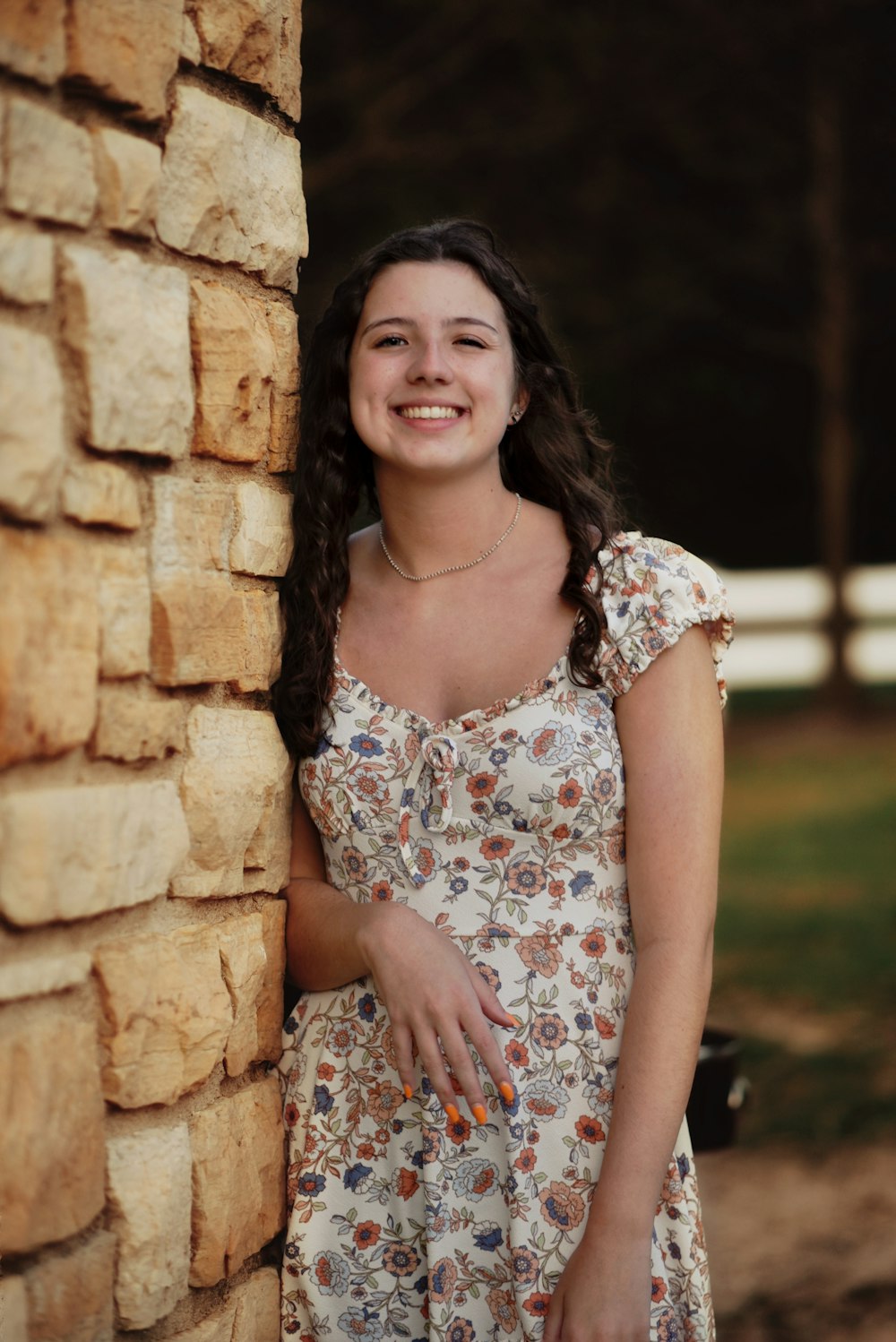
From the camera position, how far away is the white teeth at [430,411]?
6.66 ft

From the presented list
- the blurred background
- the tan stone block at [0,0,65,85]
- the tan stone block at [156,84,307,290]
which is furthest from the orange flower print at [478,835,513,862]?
the blurred background

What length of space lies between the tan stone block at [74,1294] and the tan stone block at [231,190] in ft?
3.50

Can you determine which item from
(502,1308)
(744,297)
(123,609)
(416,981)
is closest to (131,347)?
(123,609)

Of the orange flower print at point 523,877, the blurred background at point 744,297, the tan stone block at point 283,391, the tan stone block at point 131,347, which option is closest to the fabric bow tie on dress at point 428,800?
the orange flower print at point 523,877

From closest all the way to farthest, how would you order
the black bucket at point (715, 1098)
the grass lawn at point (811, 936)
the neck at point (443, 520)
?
the neck at point (443, 520), the black bucket at point (715, 1098), the grass lawn at point (811, 936)

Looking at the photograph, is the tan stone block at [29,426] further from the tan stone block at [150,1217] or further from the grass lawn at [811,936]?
the grass lawn at [811,936]

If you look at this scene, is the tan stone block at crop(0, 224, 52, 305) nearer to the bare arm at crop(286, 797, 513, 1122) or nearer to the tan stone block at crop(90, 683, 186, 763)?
the tan stone block at crop(90, 683, 186, 763)

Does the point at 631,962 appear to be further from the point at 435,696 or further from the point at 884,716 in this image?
the point at 884,716

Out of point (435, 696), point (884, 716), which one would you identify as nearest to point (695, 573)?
point (435, 696)

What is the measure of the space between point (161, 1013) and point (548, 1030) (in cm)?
55

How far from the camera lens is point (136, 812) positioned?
157cm

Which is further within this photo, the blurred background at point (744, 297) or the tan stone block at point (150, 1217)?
the blurred background at point (744, 297)

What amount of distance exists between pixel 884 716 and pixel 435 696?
875 centimetres

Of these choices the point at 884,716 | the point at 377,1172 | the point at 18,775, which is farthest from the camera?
the point at 884,716
